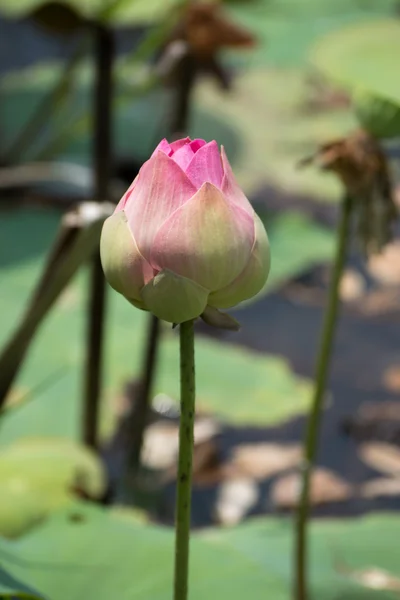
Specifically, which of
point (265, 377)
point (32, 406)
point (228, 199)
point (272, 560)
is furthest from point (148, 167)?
point (265, 377)

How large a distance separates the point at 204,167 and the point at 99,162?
2.35ft

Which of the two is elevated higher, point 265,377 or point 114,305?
point 114,305

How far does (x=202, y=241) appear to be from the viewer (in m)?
0.33

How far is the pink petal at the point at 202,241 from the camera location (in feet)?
1.07

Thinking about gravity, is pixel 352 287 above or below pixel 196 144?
above

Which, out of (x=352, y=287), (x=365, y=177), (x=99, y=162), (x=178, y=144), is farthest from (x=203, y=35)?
(x=352, y=287)

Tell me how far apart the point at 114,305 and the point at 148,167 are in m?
1.28

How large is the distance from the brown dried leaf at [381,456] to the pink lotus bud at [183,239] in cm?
105

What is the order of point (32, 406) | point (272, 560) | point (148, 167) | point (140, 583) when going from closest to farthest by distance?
point (148, 167), point (140, 583), point (272, 560), point (32, 406)

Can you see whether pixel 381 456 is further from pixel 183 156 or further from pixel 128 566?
pixel 183 156

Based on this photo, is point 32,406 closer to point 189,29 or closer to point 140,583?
point 189,29

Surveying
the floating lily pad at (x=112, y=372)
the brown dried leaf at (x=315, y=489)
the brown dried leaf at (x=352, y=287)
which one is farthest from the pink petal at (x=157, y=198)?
the brown dried leaf at (x=352, y=287)

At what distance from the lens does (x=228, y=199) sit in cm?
34

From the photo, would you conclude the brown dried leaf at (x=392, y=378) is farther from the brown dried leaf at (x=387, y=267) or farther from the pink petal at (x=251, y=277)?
the pink petal at (x=251, y=277)
